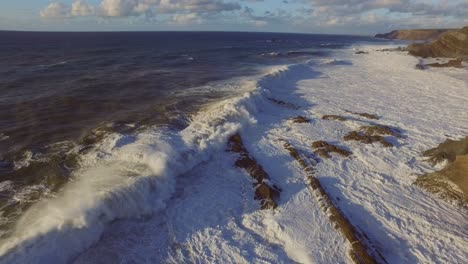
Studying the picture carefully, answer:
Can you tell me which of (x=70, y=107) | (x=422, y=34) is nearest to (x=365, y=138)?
(x=70, y=107)

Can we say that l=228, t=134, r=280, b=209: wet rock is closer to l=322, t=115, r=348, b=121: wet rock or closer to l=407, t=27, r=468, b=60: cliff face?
l=322, t=115, r=348, b=121: wet rock

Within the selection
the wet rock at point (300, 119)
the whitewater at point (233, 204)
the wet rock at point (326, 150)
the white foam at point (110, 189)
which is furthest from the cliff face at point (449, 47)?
the white foam at point (110, 189)

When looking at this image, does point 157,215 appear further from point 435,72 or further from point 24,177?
point 435,72

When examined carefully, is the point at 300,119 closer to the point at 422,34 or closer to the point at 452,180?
the point at 452,180

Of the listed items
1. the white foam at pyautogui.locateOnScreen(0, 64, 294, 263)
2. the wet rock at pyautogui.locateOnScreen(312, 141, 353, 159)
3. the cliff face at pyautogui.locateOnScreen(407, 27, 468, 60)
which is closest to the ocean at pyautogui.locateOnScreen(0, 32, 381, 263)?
the white foam at pyautogui.locateOnScreen(0, 64, 294, 263)

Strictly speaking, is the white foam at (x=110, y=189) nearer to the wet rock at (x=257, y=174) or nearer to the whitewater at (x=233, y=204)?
the whitewater at (x=233, y=204)
